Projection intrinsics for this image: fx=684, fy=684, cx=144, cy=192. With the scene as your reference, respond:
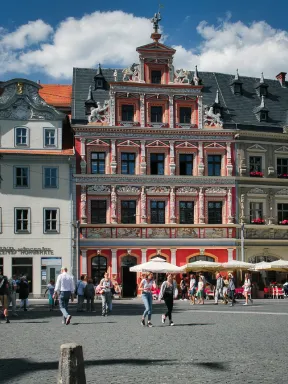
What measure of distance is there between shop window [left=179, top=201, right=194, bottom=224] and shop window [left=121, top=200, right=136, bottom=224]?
10.3 ft

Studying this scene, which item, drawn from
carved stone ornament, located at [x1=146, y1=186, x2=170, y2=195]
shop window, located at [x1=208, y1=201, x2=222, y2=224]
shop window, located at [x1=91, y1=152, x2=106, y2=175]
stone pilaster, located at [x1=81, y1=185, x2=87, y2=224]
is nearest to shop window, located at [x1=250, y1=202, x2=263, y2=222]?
shop window, located at [x1=208, y1=201, x2=222, y2=224]

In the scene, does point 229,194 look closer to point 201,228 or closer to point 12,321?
point 201,228

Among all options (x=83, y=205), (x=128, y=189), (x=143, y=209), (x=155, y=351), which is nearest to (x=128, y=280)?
(x=143, y=209)

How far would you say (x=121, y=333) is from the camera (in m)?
17.7

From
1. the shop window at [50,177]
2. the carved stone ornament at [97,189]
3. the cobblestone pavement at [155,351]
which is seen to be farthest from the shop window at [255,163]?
the cobblestone pavement at [155,351]

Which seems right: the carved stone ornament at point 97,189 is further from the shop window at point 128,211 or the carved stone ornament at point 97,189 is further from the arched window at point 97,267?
the arched window at point 97,267

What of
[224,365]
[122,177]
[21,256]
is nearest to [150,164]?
[122,177]

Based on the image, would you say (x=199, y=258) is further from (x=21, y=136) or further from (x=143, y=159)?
(x=21, y=136)

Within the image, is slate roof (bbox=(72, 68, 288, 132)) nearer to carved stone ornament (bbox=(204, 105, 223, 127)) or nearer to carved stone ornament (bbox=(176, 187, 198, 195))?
carved stone ornament (bbox=(204, 105, 223, 127))

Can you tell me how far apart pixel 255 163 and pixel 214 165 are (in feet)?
9.53

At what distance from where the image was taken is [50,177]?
44.1 metres

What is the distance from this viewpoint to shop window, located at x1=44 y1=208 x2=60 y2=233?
4378 centimetres

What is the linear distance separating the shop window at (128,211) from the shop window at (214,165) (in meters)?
5.63

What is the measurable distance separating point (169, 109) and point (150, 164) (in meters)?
3.87
